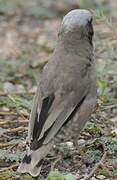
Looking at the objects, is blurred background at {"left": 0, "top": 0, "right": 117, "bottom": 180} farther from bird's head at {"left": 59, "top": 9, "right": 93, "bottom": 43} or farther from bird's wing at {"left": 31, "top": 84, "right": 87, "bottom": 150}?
bird's head at {"left": 59, "top": 9, "right": 93, "bottom": 43}

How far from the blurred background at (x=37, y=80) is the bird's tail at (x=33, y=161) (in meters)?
0.11

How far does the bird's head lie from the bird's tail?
3.04ft

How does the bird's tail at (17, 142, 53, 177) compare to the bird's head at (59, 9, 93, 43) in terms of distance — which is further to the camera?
the bird's head at (59, 9, 93, 43)

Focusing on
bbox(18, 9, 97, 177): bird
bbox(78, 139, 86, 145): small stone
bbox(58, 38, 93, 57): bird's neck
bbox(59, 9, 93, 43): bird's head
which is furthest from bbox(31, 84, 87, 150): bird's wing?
bbox(78, 139, 86, 145): small stone

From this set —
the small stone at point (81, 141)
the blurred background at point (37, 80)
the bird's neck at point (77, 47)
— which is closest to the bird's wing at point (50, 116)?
the blurred background at point (37, 80)

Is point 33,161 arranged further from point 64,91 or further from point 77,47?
point 77,47

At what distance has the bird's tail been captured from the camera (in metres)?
5.08

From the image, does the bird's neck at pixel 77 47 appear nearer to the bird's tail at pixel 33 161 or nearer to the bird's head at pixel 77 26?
the bird's head at pixel 77 26

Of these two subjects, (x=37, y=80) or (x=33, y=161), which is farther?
(x=37, y=80)

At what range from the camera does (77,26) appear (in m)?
5.51

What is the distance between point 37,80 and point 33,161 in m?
2.58

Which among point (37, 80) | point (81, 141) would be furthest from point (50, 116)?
point (37, 80)

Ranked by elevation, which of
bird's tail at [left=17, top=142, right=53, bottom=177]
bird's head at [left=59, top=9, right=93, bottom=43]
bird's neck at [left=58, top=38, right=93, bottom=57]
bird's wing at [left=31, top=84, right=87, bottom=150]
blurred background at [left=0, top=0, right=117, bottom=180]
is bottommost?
blurred background at [left=0, top=0, right=117, bottom=180]

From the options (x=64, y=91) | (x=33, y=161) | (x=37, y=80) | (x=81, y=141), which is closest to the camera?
(x=33, y=161)
